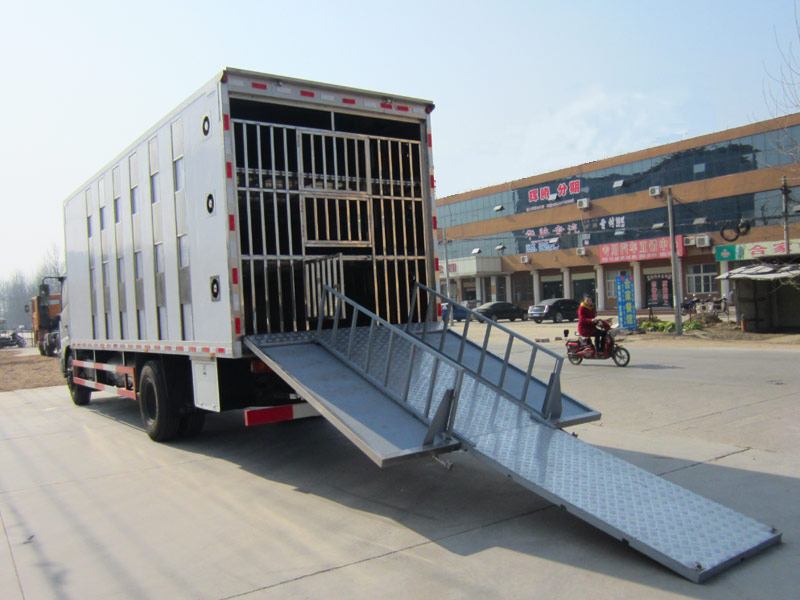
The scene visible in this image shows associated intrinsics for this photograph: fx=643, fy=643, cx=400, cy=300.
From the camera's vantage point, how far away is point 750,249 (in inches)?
1624

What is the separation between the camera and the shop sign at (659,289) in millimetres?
46597

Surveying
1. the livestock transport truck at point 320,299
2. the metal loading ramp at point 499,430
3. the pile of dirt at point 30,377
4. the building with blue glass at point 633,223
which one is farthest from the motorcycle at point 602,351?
the building with blue glass at point 633,223

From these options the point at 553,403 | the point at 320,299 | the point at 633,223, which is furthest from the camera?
the point at 633,223

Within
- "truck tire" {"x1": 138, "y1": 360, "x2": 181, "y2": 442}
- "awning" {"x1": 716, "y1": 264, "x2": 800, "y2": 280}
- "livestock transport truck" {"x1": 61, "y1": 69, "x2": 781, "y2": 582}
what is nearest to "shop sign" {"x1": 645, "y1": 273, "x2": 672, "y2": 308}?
"awning" {"x1": 716, "y1": 264, "x2": 800, "y2": 280}

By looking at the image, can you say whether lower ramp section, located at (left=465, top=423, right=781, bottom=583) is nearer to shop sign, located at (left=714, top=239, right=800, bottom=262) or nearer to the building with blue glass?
the building with blue glass

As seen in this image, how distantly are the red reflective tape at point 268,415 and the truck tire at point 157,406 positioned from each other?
2444mm

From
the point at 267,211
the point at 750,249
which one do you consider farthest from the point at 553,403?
the point at 750,249

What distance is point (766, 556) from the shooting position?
4297mm

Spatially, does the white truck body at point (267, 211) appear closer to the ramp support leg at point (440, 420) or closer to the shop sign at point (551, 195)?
the ramp support leg at point (440, 420)

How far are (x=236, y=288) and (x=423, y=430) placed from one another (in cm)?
262

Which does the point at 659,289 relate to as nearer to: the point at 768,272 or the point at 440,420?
the point at 768,272

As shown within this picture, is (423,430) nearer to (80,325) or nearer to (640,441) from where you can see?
(640,441)

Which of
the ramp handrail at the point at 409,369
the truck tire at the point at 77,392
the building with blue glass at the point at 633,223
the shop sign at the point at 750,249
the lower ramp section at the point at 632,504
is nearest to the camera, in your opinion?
the lower ramp section at the point at 632,504

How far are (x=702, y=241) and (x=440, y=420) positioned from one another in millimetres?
43571
